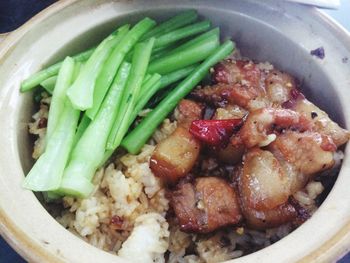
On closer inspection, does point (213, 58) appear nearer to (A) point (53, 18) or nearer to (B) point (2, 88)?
(A) point (53, 18)

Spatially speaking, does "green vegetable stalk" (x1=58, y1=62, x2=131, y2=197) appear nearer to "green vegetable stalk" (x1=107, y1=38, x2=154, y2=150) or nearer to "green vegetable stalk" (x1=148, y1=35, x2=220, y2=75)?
"green vegetable stalk" (x1=107, y1=38, x2=154, y2=150)

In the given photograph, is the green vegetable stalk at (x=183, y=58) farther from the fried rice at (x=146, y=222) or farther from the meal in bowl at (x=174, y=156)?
the fried rice at (x=146, y=222)

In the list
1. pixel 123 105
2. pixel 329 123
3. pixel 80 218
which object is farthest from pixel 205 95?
pixel 80 218

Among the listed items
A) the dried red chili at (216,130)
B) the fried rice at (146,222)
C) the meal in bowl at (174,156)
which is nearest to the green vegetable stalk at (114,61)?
the meal in bowl at (174,156)

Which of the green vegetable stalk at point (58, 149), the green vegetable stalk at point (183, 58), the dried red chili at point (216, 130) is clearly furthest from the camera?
the green vegetable stalk at point (183, 58)

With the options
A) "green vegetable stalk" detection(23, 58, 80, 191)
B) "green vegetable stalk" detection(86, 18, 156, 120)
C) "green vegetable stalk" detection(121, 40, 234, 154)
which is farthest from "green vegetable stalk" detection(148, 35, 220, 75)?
"green vegetable stalk" detection(23, 58, 80, 191)
